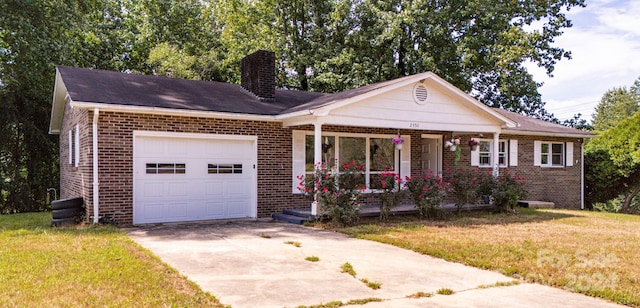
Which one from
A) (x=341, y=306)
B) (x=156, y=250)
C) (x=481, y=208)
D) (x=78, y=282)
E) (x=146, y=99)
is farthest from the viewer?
(x=481, y=208)

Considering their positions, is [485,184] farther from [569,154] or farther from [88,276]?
[88,276]

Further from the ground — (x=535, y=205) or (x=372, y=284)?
(x=372, y=284)

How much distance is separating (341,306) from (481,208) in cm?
996

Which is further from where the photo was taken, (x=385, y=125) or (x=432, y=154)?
(x=432, y=154)

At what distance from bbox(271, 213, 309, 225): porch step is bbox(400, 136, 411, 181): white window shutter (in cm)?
432

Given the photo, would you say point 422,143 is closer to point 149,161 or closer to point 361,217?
point 361,217

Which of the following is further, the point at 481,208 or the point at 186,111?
the point at 481,208

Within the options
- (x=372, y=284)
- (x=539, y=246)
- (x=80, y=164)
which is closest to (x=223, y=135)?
(x=80, y=164)

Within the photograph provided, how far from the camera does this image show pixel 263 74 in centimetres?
1353

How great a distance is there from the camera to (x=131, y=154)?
1015 centimetres

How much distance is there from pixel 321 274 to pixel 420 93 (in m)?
7.59

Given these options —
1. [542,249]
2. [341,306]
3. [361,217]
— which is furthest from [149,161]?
[542,249]

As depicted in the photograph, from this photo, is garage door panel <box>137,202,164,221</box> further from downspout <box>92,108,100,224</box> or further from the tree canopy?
the tree canopy

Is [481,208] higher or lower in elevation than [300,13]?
lower
